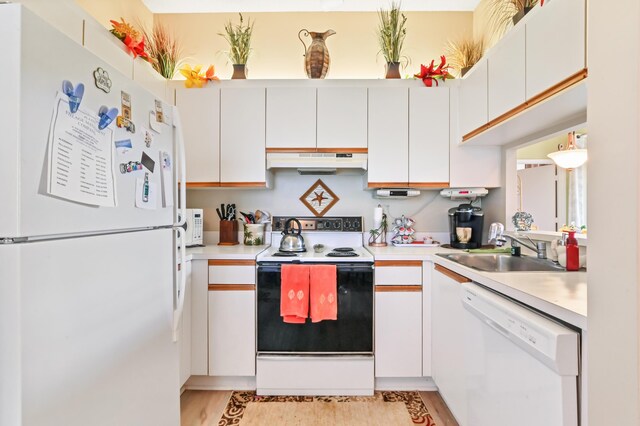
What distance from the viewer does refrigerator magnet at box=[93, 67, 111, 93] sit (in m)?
0.84

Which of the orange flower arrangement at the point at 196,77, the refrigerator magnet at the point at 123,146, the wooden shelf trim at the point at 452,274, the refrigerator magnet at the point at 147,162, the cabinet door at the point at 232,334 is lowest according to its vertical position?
the cabinet door at the point at 232,334

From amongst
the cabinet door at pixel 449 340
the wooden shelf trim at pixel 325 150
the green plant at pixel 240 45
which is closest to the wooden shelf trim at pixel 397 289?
the cabinet door at pixel 449 340

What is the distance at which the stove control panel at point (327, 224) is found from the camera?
242cm

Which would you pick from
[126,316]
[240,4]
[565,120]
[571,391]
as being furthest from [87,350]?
[240,4]

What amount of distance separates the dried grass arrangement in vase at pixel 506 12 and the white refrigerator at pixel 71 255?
6.39 feet

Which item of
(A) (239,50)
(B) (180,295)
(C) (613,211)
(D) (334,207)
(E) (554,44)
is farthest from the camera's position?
(D) (334,207)

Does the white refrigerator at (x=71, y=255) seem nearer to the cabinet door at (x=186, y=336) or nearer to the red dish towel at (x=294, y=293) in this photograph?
the cabinet door at (x=186, y=336)

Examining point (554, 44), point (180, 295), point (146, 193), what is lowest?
point (180, 295)

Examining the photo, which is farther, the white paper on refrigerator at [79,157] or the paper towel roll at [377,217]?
the paper towel roll at [377,217]

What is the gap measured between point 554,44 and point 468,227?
1280 millimetres

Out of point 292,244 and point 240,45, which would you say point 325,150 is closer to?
point 292,244

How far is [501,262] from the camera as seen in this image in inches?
69.6

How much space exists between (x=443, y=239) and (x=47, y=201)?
254 cm

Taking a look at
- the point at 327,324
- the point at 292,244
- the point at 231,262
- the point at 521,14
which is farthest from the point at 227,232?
the point at 521,14
